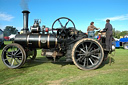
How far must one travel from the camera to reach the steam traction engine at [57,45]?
4.68 m

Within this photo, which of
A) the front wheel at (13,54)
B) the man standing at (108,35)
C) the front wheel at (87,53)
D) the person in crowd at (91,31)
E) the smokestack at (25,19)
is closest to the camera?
the front wheel at (87,53)

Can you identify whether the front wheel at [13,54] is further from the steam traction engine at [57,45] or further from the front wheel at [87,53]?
the front wheel at [87,53]

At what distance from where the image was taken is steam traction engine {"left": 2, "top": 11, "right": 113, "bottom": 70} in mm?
4676

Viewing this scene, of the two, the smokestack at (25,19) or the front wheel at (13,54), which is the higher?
the smokestack at (25,19)

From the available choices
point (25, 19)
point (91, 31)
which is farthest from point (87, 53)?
point (25, 19)

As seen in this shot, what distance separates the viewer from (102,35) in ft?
17.3

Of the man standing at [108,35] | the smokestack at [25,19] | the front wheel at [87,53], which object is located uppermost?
the smokestack at [25,19]

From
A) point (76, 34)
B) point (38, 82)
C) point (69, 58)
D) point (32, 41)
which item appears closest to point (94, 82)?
point (38, 82)

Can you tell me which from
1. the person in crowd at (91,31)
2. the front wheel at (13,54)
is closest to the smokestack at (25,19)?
the front wheel at (13,54)

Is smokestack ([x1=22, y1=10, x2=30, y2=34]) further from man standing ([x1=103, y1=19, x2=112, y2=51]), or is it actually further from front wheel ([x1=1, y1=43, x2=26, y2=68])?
man standing ([x1=103, y1=19, x2=112, y2=51])

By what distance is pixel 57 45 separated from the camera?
16.8 feet

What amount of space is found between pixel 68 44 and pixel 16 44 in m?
2.13

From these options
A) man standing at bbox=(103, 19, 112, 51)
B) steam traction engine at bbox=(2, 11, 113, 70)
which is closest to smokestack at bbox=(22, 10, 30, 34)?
steam traction engine at bbox=(2, 11, 113, 70)

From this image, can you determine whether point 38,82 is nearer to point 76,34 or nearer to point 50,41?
point 50,41
